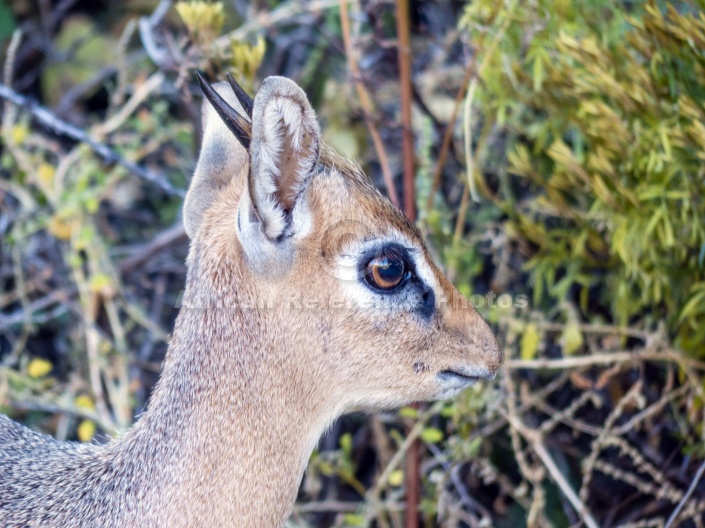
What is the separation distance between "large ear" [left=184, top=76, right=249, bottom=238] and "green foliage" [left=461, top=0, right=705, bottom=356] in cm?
90

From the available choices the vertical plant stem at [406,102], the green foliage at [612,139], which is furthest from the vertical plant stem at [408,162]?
the green foliage at [612,139]

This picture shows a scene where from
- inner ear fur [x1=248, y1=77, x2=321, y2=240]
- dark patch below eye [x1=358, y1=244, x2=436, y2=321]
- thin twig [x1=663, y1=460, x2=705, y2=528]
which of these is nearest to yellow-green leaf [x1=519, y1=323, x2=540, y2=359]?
thin twig [x1=663, y1=460, x2=705, y2=528]

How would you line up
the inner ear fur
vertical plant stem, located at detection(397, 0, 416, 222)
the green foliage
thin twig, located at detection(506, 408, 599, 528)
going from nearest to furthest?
the inner ear fur
the green foliage
thin twig, located at detection(506, 408, 599, 528)
vertical plant stem, located at detection(397, 0, 416, 222)

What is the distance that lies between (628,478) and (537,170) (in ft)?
3.50

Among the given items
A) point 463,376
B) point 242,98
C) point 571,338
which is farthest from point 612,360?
point 242,98

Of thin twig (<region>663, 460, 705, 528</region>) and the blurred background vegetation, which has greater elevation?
the blurred background vegetation

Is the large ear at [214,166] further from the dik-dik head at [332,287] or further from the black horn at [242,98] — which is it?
the black horn at [242,98]

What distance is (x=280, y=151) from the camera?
1809 mm

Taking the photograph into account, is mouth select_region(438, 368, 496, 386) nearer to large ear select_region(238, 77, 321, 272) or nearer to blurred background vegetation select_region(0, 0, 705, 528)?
large ear select_region(238, 77, 321, 272)

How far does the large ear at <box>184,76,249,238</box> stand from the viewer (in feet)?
7.30

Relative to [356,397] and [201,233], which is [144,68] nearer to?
[201,233]

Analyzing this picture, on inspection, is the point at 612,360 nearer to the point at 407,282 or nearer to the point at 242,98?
the point at 407,282

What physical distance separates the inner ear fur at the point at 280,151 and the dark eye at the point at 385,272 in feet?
0.72

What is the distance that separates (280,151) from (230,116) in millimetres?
159
